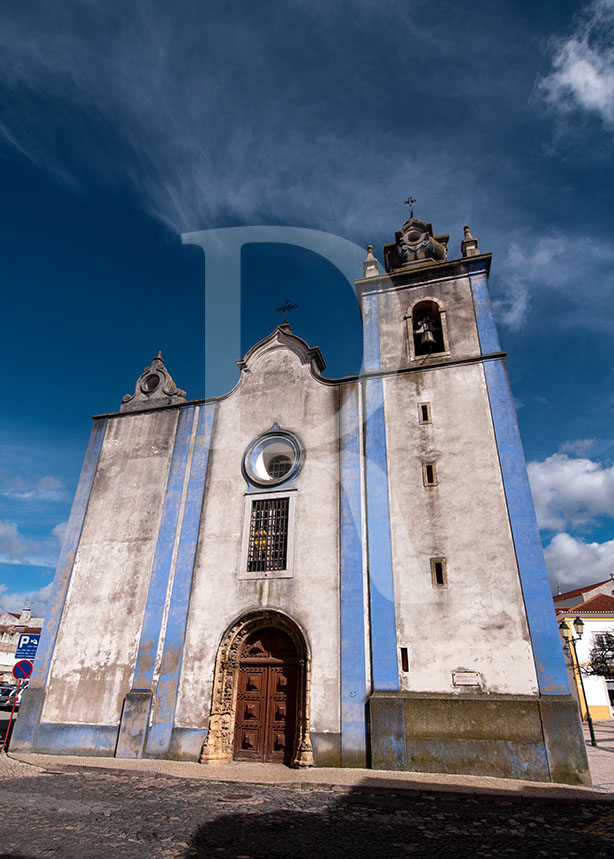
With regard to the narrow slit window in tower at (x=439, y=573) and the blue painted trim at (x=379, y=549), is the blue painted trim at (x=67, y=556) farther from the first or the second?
the narrow slit window in tower at (x=439, y=573)

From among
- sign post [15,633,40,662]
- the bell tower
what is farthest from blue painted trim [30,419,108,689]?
the bell tower

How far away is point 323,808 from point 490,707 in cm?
450

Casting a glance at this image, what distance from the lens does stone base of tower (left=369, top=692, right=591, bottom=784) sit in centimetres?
984

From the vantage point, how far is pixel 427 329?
1579 centimetres

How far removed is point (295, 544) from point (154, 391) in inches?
313

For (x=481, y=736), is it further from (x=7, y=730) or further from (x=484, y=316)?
(x=7, y=730)

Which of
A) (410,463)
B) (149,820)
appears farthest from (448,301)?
(149,820)

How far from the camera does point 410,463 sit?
13.6m

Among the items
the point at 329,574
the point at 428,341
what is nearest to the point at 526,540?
the point at 329,574

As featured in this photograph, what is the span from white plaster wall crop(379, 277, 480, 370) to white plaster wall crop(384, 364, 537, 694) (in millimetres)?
822

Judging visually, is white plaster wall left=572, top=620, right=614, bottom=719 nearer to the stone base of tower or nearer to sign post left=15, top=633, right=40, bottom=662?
the stone base of tower

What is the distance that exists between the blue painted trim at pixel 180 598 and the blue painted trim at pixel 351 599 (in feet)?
14.0

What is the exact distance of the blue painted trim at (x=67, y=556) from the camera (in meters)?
14.3

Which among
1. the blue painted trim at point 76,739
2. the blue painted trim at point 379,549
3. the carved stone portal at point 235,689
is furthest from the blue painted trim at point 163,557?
the blue painted trim at point 379,549
